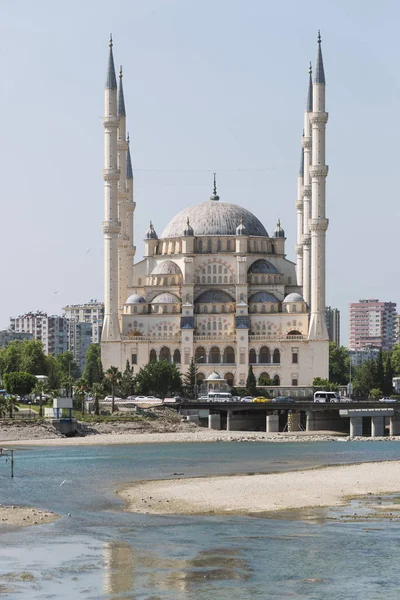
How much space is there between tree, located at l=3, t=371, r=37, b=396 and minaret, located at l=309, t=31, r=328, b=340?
128ft

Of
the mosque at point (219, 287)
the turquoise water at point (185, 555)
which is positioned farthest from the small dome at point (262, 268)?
the turquoise water at point (185, 555)

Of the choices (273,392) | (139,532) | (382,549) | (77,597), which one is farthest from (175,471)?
(273,392)

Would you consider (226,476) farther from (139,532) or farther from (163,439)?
(163,439)

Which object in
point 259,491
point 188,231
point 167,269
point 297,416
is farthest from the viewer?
point 188,231

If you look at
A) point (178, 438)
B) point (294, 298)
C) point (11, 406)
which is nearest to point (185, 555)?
point (11, 406)

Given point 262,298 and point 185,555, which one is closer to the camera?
point 185,555

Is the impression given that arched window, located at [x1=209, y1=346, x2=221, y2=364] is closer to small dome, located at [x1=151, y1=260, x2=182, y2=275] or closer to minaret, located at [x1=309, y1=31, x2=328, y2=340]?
minaret, located at [x1=309, y1=31, x2=328, y2=340]

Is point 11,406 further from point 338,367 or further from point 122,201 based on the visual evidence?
point 338,367

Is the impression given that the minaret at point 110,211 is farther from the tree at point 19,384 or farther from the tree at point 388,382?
the tree at point 388,382

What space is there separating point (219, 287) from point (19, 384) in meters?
45.0

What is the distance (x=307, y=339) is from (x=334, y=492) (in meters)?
95.9

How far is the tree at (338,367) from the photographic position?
186000 mm

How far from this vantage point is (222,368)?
165125 mm

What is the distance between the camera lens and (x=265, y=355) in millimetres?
166000
